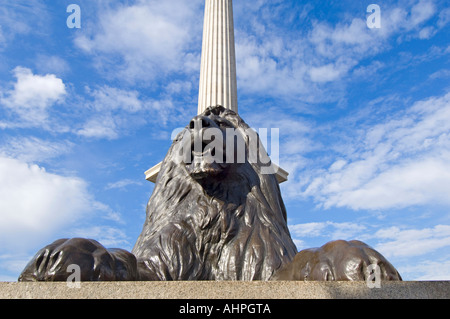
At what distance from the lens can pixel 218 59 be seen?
1426 cm

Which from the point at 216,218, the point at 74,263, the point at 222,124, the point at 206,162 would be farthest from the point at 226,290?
the point at 222,124

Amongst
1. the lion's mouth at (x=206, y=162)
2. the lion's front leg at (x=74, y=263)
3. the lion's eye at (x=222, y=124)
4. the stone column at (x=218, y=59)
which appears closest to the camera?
the lion's front leg at (x=74, y=263)

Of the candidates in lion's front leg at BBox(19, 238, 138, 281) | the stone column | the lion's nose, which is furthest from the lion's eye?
the stone column

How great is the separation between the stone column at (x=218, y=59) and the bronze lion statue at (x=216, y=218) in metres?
10.2

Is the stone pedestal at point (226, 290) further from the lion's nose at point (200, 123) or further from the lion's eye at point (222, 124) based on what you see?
the lion's eye at point (222, 124)

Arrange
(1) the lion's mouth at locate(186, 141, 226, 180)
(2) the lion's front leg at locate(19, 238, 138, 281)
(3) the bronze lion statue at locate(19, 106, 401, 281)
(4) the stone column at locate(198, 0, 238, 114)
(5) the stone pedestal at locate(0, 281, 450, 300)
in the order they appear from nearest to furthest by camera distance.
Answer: (5) the stone pedestal at locate(0, 281, 450, 300) < (2) the lion's front leg at locate(19, 238, 138, 281) < (3) the bronze lion statue at locate(19, 106, 401, 281) < (1) the lion's mouth at locate(186, 141, 226, 180) < (4) the stone column at locate(198, 0, 238, 114)

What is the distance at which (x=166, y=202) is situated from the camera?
123 inches

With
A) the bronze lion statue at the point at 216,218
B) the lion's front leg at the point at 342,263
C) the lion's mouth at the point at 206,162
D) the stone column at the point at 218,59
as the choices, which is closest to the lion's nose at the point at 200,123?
the bronze lion statue at the point at 216,218

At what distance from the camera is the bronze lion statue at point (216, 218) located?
8.62 feet

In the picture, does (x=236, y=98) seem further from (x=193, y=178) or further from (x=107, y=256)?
(x=107, y=256)

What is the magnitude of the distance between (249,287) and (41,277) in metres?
0.96

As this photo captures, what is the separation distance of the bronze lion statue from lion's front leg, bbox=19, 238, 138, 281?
12cm

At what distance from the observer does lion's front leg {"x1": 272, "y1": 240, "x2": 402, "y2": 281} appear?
1856 mm

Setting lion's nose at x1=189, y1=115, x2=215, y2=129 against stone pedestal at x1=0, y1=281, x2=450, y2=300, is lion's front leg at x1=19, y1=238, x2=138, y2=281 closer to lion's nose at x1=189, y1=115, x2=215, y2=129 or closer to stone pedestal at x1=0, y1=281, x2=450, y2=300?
stone pedestal at x1=0, y1=281, x2=450, y2=300
